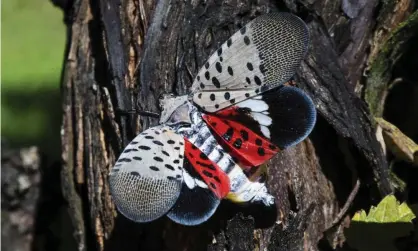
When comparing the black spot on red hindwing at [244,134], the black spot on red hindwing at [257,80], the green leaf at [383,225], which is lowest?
the green leaf at [383,225]

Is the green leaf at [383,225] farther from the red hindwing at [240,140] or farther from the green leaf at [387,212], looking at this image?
the red hindwing at [240,140]

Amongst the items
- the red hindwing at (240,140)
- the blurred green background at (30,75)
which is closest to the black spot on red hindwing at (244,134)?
the red hindwing at (240,140)

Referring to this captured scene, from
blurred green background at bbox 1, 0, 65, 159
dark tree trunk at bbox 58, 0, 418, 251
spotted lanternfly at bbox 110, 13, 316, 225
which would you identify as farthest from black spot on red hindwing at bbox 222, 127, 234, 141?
blurred green background at bbox 1, 0, 65, 159

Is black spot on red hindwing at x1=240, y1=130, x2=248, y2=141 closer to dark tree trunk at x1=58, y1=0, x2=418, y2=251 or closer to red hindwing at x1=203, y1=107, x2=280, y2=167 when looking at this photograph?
red hindwing at x1=203, y1=107, x2=280, y2=167

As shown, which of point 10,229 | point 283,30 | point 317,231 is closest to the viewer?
point 283,30

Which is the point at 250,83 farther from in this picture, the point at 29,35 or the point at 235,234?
the point at 29,35

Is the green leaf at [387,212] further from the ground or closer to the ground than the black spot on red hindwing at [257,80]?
closer to the ground

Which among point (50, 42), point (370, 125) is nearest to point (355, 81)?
point (370, 125)

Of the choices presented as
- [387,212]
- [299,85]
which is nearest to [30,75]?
[299,85]
